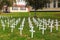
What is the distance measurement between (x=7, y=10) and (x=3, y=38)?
115 feet

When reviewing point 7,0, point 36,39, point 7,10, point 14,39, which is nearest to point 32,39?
point 36,39

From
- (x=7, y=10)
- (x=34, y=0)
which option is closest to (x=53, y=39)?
(x=34, y=0)

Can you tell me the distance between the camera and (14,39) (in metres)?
10.9

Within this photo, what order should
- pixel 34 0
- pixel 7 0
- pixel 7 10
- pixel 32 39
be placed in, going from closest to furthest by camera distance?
pixel 32 39 < pixel 34 0 < pixel 7 0 < pixel 7 10

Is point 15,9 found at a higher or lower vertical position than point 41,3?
lower

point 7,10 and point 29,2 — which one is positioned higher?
point 29,2

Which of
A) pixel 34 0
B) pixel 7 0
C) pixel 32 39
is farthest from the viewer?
pixel 7 0

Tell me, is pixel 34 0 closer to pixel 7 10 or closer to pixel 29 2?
pixel 29 2

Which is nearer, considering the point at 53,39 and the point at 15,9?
the point at 53,39

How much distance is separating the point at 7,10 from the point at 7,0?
15683 millimetres

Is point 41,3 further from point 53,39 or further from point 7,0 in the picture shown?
point 53,39

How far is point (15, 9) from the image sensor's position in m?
47.5

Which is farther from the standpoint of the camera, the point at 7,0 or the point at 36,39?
the point at 7,0

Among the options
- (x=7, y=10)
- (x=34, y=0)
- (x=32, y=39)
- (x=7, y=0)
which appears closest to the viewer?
(x=32, y=39)
